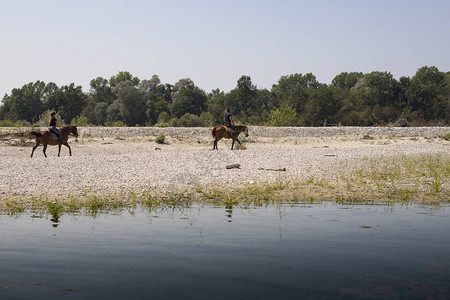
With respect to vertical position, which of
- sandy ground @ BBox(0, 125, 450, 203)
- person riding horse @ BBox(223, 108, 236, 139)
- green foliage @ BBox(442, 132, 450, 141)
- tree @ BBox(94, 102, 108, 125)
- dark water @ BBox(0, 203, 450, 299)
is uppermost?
tree @ BBox(94, 102, 108, 125)

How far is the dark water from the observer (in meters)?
6.54

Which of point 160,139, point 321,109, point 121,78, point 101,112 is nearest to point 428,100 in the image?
point 321,109

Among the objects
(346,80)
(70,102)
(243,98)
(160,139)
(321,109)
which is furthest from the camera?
(346,80)

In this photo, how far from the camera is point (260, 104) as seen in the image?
92125mm

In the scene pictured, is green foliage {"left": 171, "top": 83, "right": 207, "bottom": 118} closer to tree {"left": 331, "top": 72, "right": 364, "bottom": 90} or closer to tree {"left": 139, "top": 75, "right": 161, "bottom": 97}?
tree {"left": 139, "top": 75, "right": 161, "bottom": 97}

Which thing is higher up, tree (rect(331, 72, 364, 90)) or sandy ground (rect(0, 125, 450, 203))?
tree (rect(331, 72, 364, 90))

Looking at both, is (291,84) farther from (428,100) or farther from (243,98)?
(428,100)

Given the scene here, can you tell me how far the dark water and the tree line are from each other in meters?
40.5

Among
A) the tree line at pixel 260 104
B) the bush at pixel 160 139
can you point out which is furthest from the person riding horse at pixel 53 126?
the tree line at pixel 260 104

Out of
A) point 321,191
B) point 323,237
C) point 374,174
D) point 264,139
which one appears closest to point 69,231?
point 323,237

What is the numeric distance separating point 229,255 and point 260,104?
84837 mm

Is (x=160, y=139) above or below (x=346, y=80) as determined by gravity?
below

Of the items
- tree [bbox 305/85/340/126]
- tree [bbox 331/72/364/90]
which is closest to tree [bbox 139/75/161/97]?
tree [bbox 331/72/364/90]

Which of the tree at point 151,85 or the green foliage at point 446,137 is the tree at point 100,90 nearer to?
the tree at point 151,85
